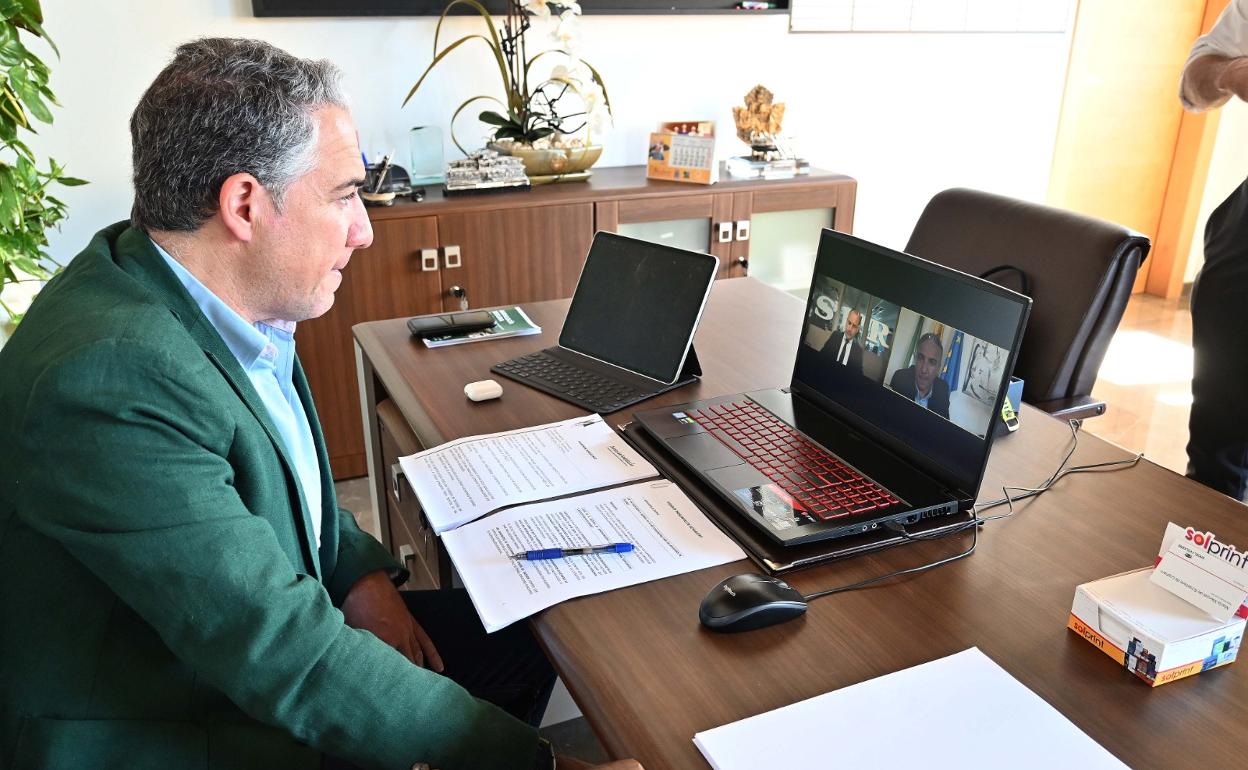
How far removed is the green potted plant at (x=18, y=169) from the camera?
1.95m

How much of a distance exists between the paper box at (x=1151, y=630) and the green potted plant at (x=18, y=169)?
213cm

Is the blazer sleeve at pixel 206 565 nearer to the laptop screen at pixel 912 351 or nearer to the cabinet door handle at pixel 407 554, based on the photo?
the laptop screen at pixel 912 351

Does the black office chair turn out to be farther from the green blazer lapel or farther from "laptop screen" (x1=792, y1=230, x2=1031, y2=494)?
the green blazer lapel

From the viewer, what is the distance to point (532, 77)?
10.5ft

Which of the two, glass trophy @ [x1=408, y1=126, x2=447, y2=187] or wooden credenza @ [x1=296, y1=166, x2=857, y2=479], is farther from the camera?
glass trophy @ [x1=408, y1=126, x2=447, y2=187]

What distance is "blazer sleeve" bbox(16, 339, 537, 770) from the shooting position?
2.73 ft

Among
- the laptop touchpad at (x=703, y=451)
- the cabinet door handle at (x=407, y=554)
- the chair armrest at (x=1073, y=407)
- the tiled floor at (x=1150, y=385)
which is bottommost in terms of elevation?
the tiled floor at (x=1150, y=385)

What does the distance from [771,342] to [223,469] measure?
1.08 m

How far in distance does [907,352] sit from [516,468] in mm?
534

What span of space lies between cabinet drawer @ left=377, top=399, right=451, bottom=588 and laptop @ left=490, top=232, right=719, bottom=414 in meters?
0.20

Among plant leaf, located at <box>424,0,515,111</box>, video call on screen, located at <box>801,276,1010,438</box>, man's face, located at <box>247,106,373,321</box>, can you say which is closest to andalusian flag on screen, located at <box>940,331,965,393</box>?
video call on screen, located at <box>801,276,1010,438</box>

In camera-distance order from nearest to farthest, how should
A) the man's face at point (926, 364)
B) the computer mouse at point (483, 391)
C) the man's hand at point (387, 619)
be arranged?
1. the man's face at point (926, 364)
2. the man's hand at point (387, 619)
3. the computer mouse at point (483, 391)

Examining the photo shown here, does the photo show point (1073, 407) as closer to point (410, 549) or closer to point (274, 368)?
point (410, 549)

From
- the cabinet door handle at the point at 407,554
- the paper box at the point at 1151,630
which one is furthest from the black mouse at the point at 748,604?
the cabinet door handle at the point at 407,554
